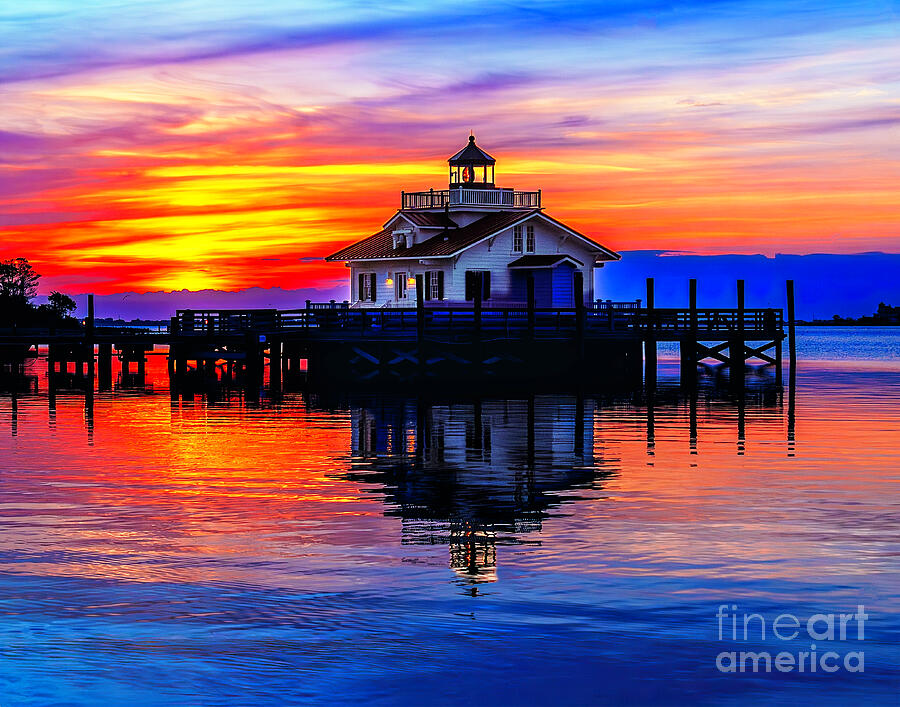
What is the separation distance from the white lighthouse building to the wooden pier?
1.82 metres

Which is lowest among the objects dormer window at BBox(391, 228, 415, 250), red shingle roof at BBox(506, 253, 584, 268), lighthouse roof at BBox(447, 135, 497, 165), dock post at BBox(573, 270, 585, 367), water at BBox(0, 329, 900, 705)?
water at BBox(0, 329, 900, 705)

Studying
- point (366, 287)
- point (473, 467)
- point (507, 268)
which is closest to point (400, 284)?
point (366, 287)

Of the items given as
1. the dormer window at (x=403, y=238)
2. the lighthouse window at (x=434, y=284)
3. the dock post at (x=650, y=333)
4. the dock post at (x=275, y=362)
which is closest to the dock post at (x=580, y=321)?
the dock post at (x=650, y=333)

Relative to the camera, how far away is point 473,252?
59000 millimetres

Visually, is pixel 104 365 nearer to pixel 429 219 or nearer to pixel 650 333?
pixel 429 219

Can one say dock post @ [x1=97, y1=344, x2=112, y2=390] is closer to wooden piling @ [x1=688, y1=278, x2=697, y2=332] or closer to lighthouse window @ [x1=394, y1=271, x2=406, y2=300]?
lighthouse window @ [x1=394, y1=271, x2=406, y2=300]

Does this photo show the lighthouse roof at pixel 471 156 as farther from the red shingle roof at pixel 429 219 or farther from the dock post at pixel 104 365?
the dock post at pixel 104 365

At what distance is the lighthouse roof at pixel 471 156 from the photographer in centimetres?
6288

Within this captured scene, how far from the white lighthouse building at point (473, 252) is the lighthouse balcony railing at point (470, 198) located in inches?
2.0

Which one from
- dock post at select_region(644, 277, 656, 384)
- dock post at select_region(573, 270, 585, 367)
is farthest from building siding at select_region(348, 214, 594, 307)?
dock post at select_region(573, 270, 585, 367)

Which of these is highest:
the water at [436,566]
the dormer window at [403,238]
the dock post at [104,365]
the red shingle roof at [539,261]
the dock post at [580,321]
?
the dormer window at [403,238]

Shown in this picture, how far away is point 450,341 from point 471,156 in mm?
15548

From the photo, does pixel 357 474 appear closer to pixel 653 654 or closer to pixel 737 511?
pixel 737 511

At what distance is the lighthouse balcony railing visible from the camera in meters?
62.6
